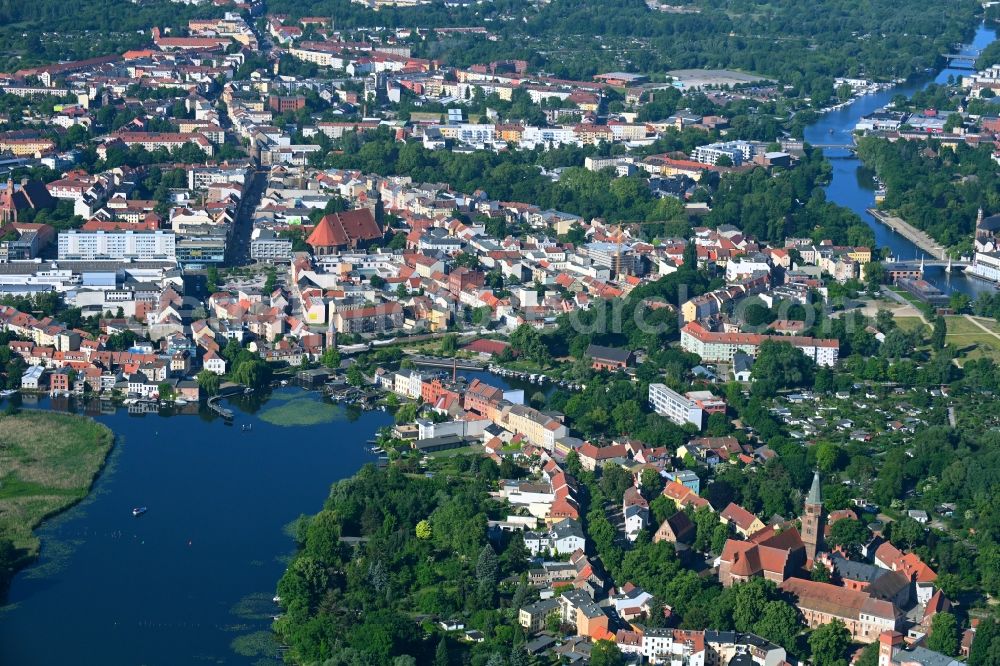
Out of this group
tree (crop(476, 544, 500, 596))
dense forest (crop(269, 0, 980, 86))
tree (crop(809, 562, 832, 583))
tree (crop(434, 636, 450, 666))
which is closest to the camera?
tree (crop(434, 636, 450, 666))

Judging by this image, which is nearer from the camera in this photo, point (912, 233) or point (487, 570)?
point (487, 570)

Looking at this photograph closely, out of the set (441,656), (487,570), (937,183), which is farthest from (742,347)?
(937,183)

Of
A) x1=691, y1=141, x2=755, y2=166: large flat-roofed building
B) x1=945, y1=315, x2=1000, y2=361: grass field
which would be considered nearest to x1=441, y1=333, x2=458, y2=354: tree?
x1=945, y1=315, x2=1000, y2=361: grass field

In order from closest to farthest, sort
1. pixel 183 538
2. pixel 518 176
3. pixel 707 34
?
pixel 183 538 < pixel 518 176 < pixel 707 34

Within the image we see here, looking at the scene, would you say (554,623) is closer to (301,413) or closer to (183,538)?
(183,538)

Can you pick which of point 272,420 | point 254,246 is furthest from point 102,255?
point 272,420

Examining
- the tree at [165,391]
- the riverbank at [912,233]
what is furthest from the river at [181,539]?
the riverbank at [912,233]

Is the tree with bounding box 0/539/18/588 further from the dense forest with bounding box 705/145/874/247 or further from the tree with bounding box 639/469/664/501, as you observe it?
the dense forest with bounding box 705/145/874/247
